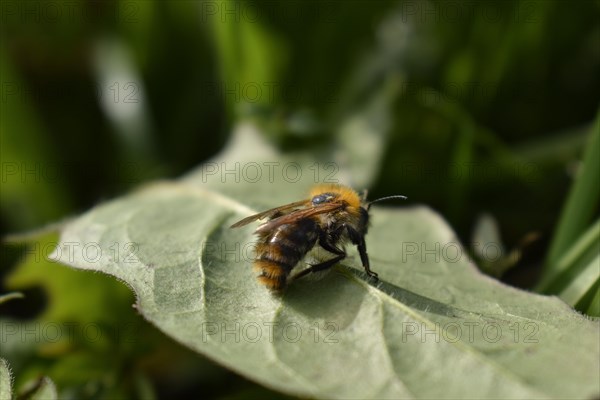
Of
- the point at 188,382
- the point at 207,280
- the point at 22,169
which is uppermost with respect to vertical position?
the point at 207,280

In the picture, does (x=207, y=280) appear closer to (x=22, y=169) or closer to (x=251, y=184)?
(x=251, y=184)

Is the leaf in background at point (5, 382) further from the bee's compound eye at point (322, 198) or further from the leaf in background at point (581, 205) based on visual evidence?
the leaf in background at point (581, 205)

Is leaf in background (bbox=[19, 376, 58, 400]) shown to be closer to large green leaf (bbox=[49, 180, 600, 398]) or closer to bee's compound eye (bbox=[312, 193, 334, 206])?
large green leaf (bbox=[49, 180, 600, 398])

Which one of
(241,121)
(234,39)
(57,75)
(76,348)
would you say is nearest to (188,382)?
(76,348)

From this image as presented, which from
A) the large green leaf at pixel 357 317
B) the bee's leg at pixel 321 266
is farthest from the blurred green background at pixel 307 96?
the bee's leg at pixel 321 266

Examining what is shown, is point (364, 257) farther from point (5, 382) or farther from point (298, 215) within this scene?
point (5, 382)

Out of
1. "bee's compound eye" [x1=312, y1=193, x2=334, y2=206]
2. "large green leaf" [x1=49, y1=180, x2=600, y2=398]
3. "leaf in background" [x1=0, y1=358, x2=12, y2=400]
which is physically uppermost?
"bee's compound eye" [x1=312, y1=193, x2=334, y2=206]

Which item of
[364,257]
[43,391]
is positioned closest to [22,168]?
[43,391]

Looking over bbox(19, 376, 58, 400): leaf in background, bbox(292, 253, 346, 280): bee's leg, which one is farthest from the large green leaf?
bbox(19, 376, 58, 400): leaf in background
